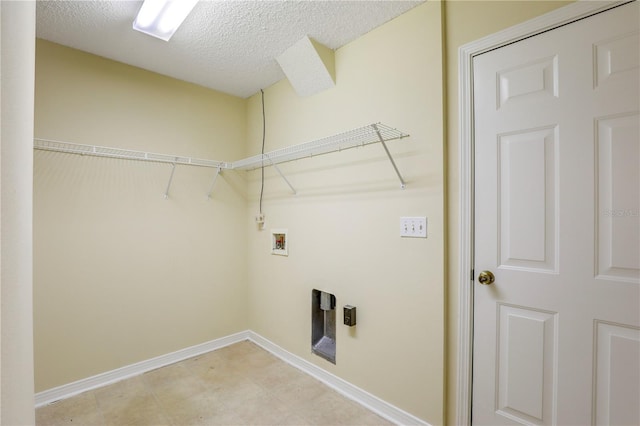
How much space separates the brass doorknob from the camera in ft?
4.89

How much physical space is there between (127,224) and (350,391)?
2025 mm

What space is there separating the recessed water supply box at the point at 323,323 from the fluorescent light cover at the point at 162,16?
1961 millimetres

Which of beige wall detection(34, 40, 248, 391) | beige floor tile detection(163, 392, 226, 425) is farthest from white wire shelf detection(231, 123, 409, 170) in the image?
beige floor tile detection(163, 392, 226, 425)

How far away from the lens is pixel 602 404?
1.23 metres

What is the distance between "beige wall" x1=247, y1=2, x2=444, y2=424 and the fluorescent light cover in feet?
3.17

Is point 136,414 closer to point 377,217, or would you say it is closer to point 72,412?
point 72,412

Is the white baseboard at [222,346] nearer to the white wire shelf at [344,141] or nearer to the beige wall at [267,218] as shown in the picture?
the beige wall at [267,218]

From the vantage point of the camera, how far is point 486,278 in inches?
59.1

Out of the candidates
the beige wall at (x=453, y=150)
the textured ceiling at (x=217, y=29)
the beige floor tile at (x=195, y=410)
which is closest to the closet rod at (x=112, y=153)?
the textured ceiling at (x=217, y=29)

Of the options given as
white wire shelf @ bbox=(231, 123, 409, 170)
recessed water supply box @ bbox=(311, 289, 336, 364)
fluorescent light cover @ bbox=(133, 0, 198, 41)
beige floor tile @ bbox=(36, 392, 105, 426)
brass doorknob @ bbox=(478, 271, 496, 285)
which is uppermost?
fluorescent light cover @ bbox=(133, 0, 198, 41)

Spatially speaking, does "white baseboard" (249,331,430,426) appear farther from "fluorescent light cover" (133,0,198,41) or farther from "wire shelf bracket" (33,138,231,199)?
"fluorescent light cover" (133,0,198,41)

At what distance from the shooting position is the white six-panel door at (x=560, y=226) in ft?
3.87

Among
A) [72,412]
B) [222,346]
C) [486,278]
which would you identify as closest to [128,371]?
[72,412]

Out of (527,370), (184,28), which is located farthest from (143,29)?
(527,370)
